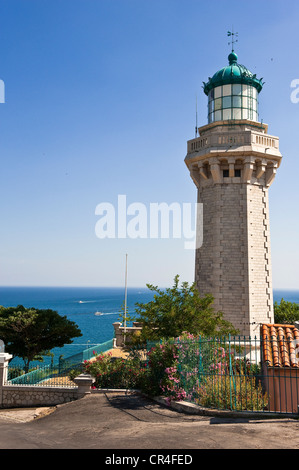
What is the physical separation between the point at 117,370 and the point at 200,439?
329 inches

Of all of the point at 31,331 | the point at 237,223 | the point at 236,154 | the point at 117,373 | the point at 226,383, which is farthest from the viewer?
the point at 31,331

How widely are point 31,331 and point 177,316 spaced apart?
38.4ft

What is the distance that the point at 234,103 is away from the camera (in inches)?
901

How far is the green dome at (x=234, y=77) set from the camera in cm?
2292

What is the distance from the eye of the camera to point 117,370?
16.7 meters

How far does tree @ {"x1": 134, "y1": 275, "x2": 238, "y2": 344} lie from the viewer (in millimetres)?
17625

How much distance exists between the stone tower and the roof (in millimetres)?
5516

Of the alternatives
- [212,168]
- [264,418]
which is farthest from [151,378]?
[212,168]

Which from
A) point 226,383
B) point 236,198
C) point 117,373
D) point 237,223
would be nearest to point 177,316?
point 117,373

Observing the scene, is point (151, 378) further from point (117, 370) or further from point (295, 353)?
point (295, 353)

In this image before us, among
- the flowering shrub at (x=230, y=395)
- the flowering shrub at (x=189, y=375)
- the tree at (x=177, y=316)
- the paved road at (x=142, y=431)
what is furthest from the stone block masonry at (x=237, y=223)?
the paved road at (x=142, y=431)

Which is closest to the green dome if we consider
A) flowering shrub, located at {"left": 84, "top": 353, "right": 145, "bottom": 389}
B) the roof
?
the roof

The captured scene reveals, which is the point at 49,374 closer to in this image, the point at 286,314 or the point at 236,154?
the point at 236,154
